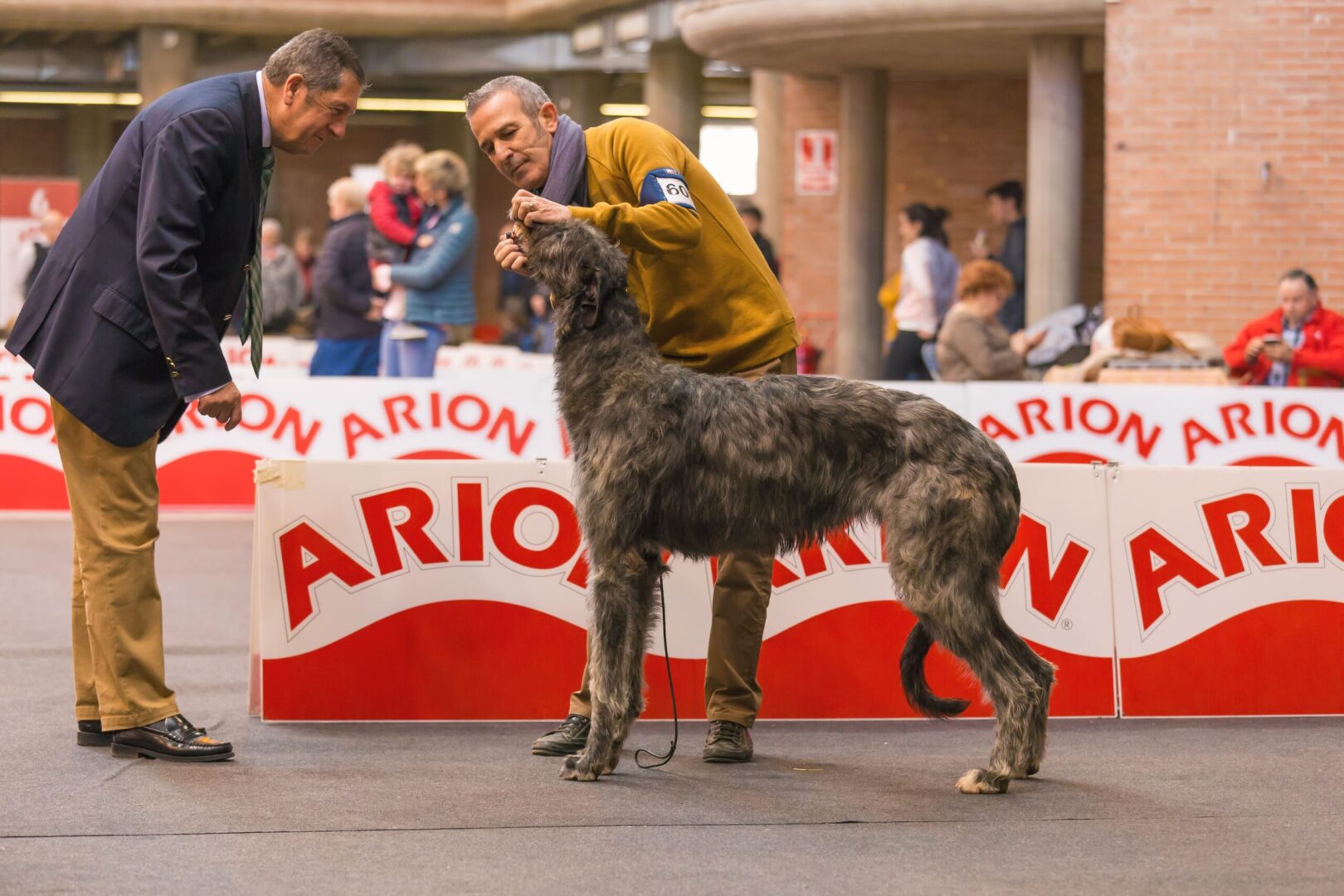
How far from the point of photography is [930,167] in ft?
69.9

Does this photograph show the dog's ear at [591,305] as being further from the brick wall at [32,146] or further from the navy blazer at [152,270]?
the brick wall at [32,146]

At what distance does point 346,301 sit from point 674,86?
43.9ft

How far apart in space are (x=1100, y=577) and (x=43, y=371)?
11.2ft

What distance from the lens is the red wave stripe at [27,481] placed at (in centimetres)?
1151

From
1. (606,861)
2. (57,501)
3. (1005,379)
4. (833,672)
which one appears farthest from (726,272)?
(57,501)

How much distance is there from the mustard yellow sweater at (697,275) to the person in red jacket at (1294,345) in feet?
23.2

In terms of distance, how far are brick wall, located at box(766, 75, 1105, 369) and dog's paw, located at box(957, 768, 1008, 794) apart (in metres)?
16.0

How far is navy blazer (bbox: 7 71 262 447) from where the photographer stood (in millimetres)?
5098

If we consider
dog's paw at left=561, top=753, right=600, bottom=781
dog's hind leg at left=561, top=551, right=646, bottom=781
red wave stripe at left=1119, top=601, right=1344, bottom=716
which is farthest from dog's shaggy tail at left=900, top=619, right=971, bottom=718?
red wave stripe at left=1119, top=601, right=1344, bottom=716

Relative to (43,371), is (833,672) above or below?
below

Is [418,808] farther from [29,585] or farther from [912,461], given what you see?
[29,585]

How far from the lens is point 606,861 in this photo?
430 centimetres

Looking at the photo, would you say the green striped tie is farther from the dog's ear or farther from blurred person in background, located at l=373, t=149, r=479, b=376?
blurred person in background, located at l=373, t=149, r=479, b=376

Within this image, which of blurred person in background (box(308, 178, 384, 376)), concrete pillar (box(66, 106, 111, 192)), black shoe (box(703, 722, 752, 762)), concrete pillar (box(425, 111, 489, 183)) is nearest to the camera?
black shoe (box(703, 722, 752, 762))
